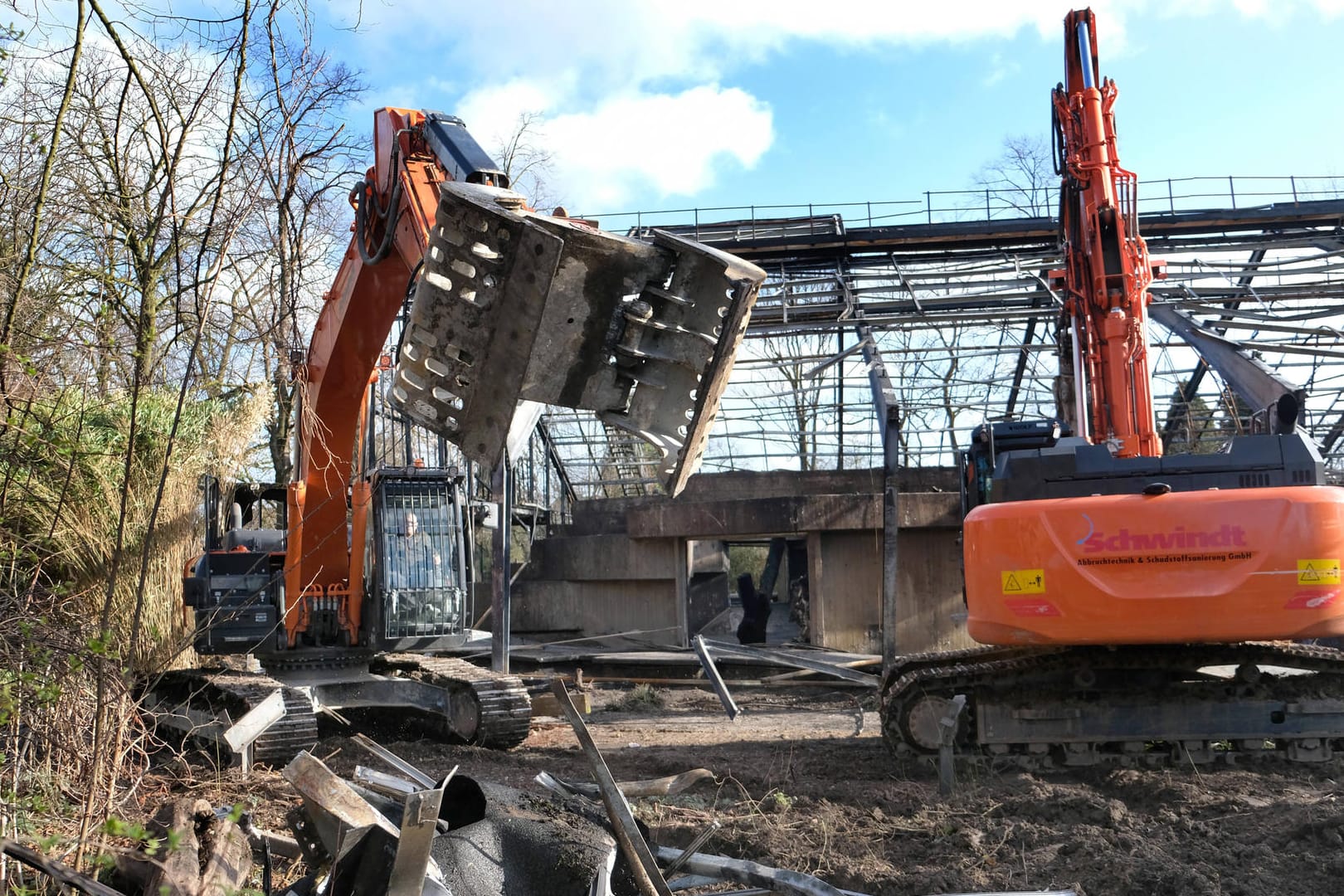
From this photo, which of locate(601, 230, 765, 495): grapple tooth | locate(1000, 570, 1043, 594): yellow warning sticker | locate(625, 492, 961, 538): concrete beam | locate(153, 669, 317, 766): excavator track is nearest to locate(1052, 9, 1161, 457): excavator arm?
locate(1000, 570, 1043, 594): yellow warning sticker

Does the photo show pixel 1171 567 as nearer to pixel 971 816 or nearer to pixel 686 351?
pixel 971 816

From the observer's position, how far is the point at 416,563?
9023 mm

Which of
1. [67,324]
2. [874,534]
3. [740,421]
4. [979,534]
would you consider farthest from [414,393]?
[740,421]

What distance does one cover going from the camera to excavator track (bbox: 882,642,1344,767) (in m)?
7.80

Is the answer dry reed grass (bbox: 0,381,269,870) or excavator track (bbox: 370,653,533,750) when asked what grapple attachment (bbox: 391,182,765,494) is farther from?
excavator track (bbox: 370,653,533,750)

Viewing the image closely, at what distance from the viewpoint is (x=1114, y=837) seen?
590cm

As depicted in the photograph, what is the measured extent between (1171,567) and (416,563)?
17.6 ft

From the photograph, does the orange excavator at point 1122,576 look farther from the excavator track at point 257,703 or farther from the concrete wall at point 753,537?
the concrete wall at point 753,537

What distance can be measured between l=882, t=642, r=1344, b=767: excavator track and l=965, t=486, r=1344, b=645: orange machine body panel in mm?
702

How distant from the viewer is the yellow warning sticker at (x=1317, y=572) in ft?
22.9

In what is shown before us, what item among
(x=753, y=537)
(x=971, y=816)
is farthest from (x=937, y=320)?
(x=971, y=816)

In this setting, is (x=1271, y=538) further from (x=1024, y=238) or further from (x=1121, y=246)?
(x=1024, y=238)

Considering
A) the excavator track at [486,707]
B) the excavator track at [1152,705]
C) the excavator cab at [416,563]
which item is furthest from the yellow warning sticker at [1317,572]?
the excavator cab at [416,563]

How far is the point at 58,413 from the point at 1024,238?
19.3 m
